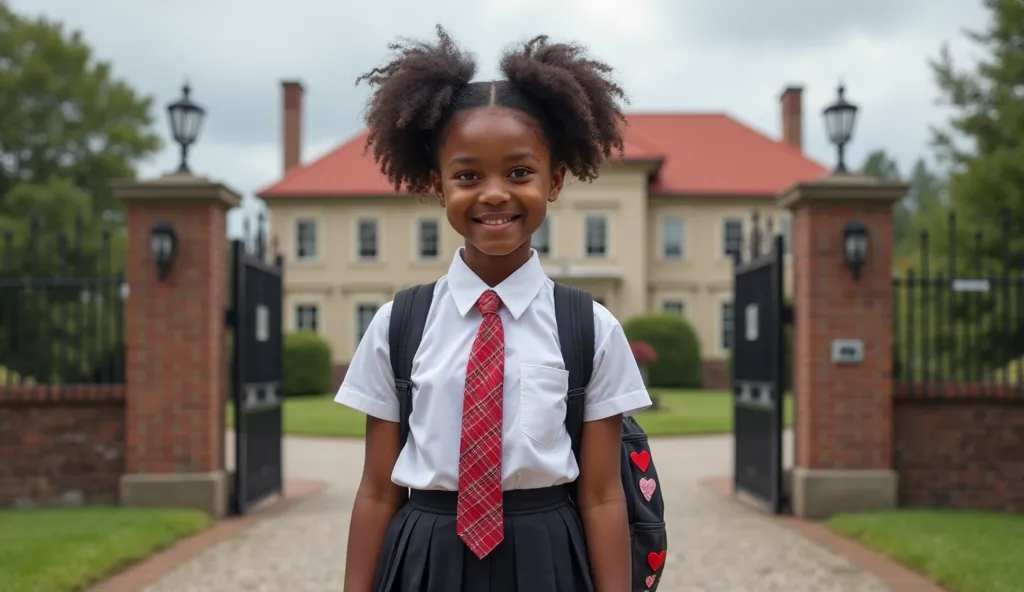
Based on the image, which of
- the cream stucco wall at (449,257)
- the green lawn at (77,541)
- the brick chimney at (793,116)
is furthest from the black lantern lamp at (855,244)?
the brick chimney at (793,116)

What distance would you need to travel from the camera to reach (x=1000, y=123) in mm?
21594

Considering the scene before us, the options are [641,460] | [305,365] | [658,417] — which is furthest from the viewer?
[305,365]

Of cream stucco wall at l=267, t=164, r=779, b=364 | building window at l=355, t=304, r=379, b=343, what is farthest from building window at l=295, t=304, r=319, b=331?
building window at l=355, t=304, r=379, b=343

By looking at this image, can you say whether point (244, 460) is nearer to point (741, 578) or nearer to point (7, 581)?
point (7, 581)

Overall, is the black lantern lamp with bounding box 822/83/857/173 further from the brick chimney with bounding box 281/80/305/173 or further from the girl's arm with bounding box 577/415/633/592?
the brick chimney with bounding box 281/80/305/173

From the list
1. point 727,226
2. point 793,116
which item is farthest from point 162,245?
point 793,116

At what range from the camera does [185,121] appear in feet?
27.9

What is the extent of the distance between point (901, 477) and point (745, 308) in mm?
2147

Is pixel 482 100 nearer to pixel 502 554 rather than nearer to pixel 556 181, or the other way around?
pixel 556 181

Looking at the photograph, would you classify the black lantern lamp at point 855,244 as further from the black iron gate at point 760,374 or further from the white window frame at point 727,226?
the white window frame at point 727,226

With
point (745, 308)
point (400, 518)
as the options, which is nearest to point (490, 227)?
point (400, 518)

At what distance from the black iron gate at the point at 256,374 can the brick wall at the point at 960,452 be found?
529 cm

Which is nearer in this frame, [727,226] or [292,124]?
[727,226]

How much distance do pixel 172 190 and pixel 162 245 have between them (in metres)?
0.45
